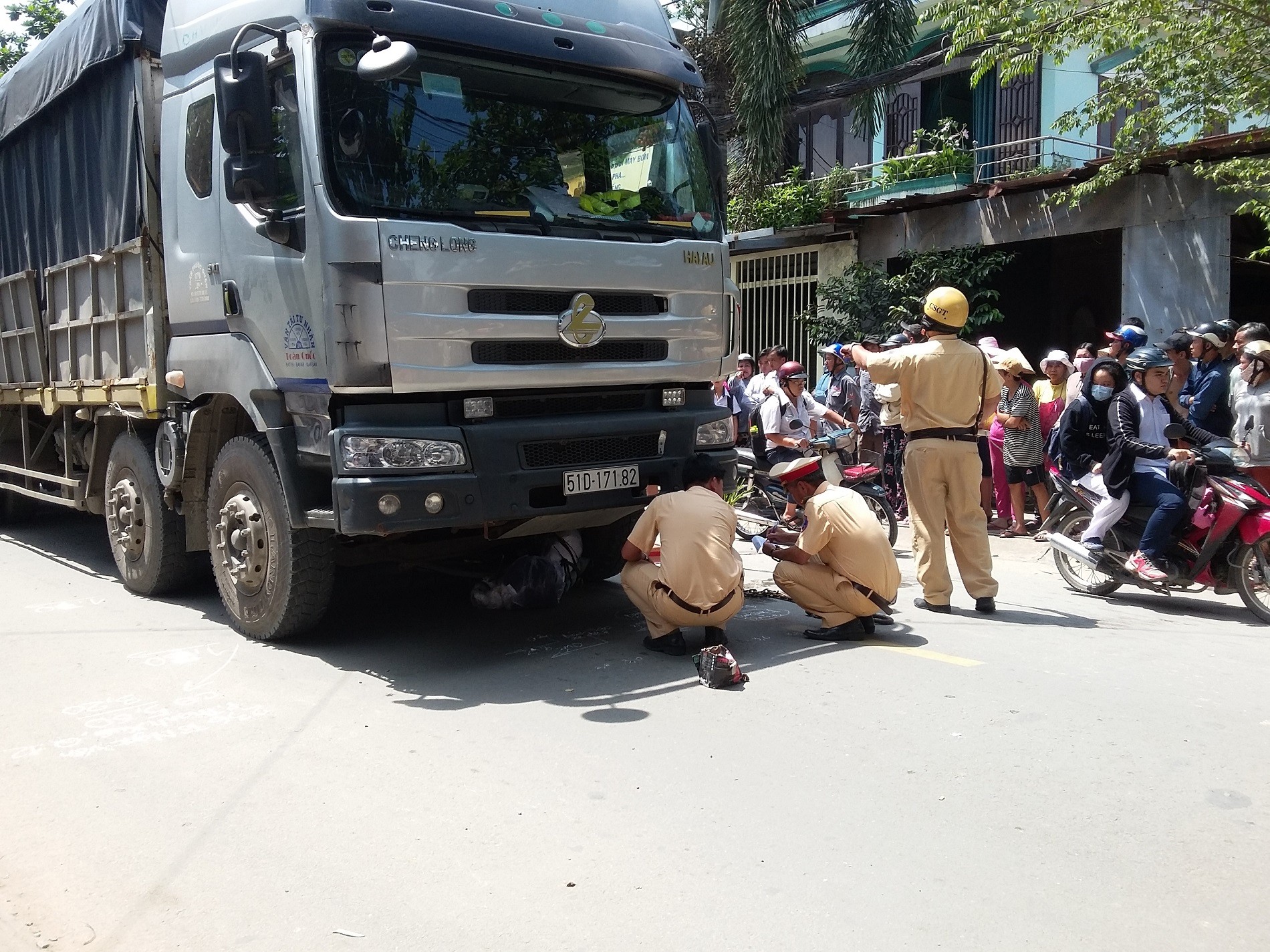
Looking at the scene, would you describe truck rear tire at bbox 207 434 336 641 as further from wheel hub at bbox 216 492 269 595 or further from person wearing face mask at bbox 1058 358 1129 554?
person wearing face mask at bbox 1058 358 1129 554

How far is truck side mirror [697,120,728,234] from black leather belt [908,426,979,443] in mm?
1720

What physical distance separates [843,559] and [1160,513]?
7.26 ft

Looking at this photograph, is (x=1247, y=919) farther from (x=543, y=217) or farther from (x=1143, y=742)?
(x=543, y=217)

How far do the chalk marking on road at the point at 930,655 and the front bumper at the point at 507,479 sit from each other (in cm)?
139

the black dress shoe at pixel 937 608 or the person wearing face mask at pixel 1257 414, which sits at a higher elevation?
the person wearing face mask at pixel 1257 414

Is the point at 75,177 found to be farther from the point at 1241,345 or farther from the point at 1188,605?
the point at 1241,345

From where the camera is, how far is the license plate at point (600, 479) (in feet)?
18.2

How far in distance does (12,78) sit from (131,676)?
5.43m

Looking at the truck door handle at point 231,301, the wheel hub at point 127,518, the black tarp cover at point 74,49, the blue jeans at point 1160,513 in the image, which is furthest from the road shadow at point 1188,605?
the black tarp cover at point 74,49

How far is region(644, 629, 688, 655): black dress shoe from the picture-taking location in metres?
5.67

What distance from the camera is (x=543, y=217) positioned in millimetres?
5465

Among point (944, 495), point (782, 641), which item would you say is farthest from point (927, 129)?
point (782, 641)

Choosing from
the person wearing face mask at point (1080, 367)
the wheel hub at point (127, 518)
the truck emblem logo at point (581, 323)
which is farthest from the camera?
the person wearing face mask at point (1080, 367)

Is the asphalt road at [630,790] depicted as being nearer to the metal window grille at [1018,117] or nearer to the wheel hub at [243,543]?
the wheel hub at [243,543]
